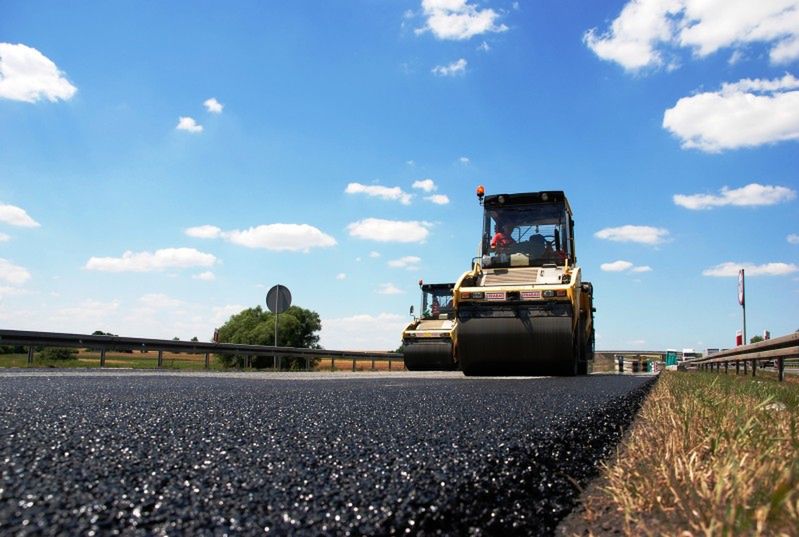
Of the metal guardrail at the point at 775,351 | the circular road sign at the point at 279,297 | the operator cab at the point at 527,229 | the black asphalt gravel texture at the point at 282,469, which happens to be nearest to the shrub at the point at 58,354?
the circular road sign at the point at 279,297

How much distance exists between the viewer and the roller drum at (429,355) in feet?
62.8

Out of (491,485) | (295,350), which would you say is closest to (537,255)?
(295,350)

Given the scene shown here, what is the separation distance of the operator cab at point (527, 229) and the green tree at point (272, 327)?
5338cm

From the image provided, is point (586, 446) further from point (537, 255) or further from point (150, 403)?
point (537, 255)

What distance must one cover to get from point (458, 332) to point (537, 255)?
2.77 m

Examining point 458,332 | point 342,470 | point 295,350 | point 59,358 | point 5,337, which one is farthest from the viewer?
point 295,350

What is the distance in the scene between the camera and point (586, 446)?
9.17ft

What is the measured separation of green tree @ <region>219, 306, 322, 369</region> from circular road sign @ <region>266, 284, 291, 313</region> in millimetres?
45802

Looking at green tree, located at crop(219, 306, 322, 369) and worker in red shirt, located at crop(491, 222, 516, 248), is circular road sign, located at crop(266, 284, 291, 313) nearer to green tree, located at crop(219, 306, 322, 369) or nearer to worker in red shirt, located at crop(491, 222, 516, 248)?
worker in red shirt, located at crop(491, 222, 516, 248)

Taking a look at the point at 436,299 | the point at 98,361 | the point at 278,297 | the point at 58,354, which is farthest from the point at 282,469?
the point at 436,299

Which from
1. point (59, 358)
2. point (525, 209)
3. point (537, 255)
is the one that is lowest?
point (59, 358)

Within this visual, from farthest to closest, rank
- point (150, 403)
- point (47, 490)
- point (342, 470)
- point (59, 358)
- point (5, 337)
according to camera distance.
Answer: point (59, 358), point (5, 337), point (150, 403), point (342, 470), point (47, 490)

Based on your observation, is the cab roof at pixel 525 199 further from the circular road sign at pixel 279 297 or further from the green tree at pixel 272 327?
the green tree at pixel 272 327

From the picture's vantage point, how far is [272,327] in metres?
66.2
